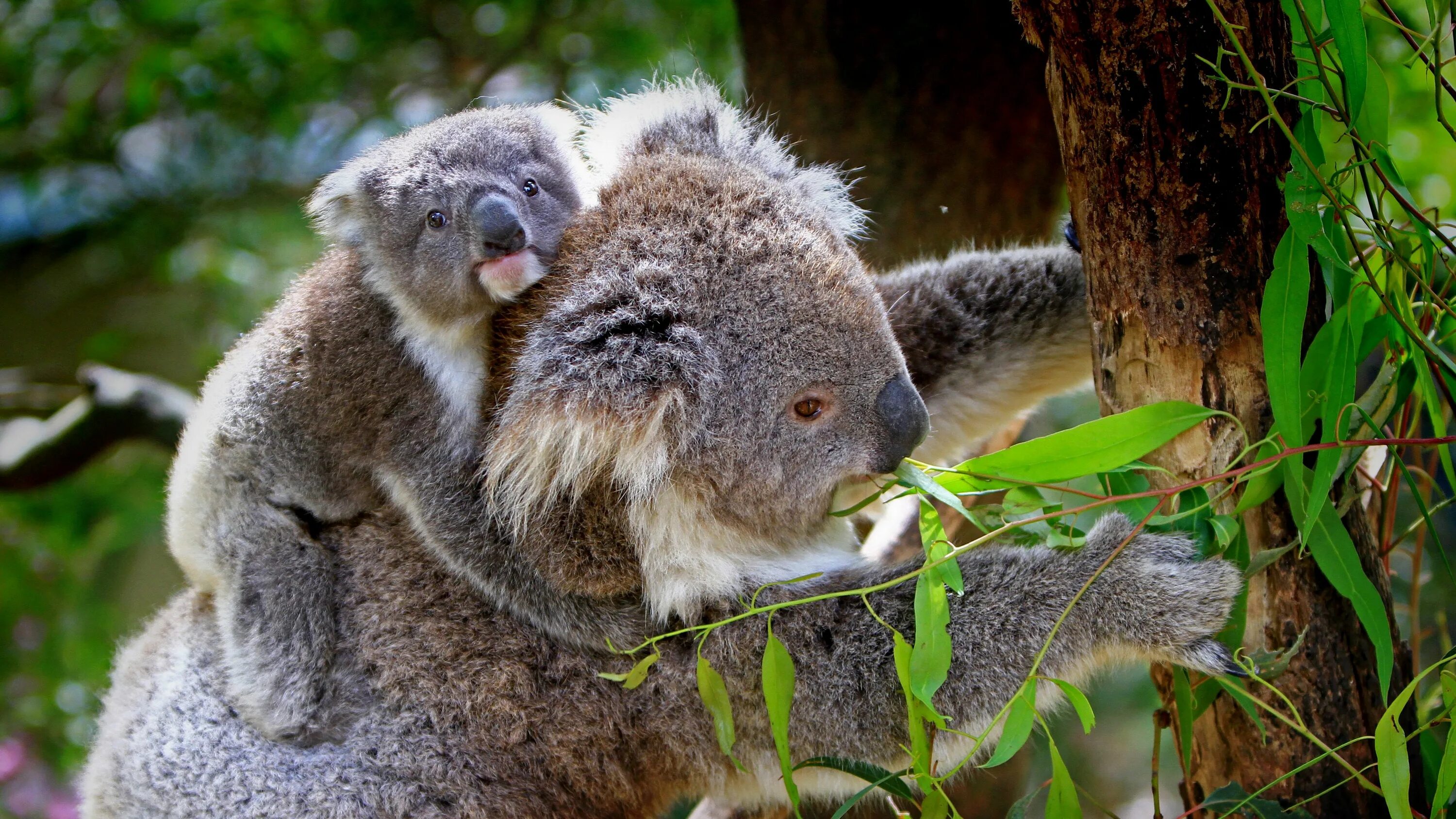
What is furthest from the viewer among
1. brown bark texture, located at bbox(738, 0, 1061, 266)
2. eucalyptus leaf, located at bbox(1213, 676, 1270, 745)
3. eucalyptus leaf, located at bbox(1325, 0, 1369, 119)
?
brown bark texture, located at bbox(738, 0, 1061, 266)

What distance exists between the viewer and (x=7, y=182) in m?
4.92

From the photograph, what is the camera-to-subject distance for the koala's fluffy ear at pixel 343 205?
2.13m

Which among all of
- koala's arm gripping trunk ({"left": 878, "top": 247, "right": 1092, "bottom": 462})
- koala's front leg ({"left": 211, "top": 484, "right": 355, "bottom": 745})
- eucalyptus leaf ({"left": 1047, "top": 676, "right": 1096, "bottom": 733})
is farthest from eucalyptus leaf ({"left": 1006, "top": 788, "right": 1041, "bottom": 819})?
koala's front leg ({"left": 211, "top": 484, "right": 355, "bottom": 745})

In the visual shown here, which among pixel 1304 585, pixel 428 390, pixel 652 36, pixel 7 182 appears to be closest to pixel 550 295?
pixel 428 390

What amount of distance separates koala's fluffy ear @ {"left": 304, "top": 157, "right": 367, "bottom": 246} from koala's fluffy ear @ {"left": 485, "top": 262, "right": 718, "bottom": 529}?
1.84 ft

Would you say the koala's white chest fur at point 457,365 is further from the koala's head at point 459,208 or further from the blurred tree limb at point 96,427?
the blurred tree limb at point 96,427

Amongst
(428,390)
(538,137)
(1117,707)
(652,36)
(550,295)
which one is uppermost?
(652,36)

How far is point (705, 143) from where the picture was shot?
7.38 feet

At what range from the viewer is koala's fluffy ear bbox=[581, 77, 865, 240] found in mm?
2230

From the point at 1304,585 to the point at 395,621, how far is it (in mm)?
1715

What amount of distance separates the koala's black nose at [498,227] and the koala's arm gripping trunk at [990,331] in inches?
33.3

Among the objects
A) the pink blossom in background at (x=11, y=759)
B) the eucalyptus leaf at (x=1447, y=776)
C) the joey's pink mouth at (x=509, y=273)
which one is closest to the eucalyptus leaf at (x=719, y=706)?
the joey's pink mouth at (x=509, y=273)

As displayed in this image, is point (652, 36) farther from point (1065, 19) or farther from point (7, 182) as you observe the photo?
point (7, 182)

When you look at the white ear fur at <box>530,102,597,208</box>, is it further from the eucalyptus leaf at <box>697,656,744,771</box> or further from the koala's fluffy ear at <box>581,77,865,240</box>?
the eucalyptus leaf at <box>697,656,744,771</box>
